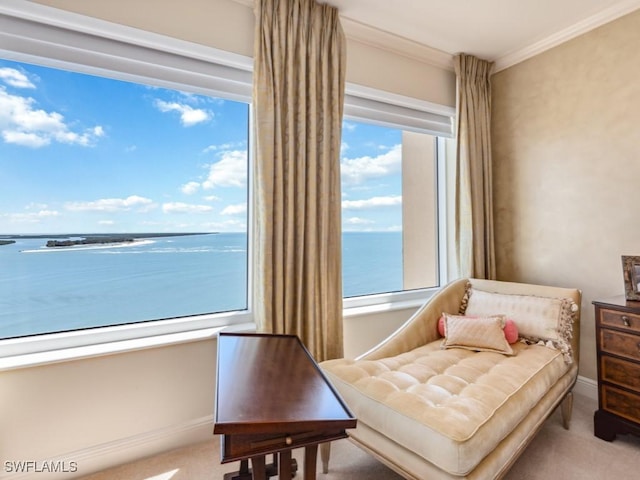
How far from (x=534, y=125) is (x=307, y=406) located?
286cm

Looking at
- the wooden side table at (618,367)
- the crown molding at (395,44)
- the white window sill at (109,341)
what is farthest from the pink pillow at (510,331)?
the crown molding at (395,44)

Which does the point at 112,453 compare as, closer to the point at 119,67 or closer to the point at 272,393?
the point at 272,393

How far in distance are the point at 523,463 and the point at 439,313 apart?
2.94 feet

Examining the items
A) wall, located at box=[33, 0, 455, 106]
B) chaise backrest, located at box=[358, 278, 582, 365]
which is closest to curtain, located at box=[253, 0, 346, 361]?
wall, located at box=[33, 0, 455, 106]

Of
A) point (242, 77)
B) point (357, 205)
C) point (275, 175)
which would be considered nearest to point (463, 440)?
point (275, 175)

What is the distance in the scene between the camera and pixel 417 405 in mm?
1379

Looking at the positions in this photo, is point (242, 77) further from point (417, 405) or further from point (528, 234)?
point (528, 234)

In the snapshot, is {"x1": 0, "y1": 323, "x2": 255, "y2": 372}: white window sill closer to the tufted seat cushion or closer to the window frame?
the window frame

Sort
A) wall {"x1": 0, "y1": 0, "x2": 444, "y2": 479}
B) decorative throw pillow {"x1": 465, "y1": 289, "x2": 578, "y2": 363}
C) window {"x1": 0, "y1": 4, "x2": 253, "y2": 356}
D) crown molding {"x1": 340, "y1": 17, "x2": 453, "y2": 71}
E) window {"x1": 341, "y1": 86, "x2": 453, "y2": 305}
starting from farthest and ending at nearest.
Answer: window {"x1": 341, "y1": 86, "x2": 453, "y2": 305}
crown molding {"x1": 340, "y1": 17, "x2": 453, "y2": 71}
decorative throw pillow {"x1": 465, "y1": 289, "x2": 578, "y2": 363}
window {"x1": 0, "y1": 4, "x2": 253, "y2": 356}
wall {"x1": 0, "y1": 0, "x2": 444, "y2": 479}

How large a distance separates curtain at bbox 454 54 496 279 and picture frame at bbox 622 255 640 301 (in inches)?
40.0

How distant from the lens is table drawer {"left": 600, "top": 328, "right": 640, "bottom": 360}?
5.97 ft

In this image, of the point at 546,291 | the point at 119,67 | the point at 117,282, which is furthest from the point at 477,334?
the point at 119,67

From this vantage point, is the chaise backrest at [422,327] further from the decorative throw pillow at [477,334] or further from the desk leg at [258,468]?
the desk leg at [258,468]

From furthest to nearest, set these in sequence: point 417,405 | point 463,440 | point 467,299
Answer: point 467,299, point 417,405, point 463,440
